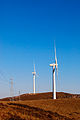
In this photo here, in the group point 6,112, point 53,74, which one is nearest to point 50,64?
point 53,74

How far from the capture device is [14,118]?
3312 centimetres

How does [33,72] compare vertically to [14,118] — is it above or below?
above

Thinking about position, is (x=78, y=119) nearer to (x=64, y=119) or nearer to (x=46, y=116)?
(x=64, y=119)

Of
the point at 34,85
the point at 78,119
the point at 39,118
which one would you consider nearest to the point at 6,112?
the point at 39,118

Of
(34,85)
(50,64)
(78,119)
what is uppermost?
(50,64)

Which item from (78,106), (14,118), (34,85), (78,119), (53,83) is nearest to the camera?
(14,118)

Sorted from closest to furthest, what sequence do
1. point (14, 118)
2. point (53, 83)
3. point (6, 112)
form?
1. point (14, 118)
2. point (6, 112)
3. point (53, 83)

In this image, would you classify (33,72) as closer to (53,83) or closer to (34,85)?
(34,85)

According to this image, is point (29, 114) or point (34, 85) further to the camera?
point (34, 85)

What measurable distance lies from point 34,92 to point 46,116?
64.9 metres

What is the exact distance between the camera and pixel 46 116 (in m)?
35.7

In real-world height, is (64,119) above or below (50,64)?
below

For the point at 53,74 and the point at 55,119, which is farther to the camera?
the point at 53,74

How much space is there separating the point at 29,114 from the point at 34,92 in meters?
64.0
